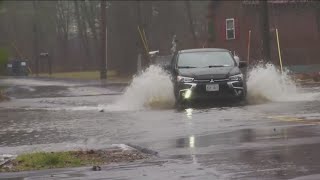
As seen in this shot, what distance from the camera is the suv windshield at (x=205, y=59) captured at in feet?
56.6

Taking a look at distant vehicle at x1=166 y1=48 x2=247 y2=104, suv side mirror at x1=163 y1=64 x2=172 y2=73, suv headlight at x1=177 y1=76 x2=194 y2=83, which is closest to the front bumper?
distant vehicle at x1=166 y1=48 x2=247 y2=104

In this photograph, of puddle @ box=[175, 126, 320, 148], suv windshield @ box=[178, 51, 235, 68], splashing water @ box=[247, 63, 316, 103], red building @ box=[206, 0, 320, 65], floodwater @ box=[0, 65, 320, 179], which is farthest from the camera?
red building @ box=[206, 0, 320, 65]

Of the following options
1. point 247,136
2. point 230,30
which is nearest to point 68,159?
point 247,136

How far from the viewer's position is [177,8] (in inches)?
2997

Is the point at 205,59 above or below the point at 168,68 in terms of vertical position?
above

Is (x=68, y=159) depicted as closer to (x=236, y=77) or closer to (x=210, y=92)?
(x=210, y=92)

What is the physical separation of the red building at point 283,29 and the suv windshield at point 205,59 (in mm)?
18691

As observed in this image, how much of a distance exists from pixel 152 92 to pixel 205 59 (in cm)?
173

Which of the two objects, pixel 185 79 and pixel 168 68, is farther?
pixel 168 68

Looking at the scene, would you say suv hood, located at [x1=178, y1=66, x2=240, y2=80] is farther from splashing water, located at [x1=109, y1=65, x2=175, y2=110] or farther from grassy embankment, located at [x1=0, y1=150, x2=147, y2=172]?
grassy embankment, located at [x1=0, y1=150, x2=147, y2=172]

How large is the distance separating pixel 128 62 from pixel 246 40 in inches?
591

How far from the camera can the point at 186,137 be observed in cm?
1070

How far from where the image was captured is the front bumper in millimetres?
16234

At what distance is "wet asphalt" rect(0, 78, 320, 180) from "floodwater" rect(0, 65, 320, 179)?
1 cm
